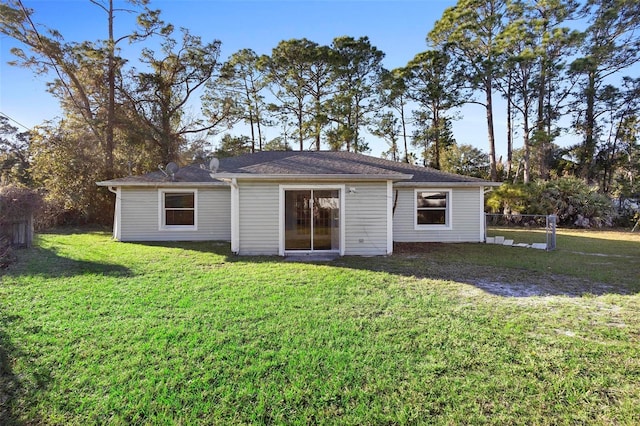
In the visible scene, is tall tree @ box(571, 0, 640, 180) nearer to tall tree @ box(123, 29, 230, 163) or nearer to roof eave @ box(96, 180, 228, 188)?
roof eave @ box(96, 180, 228, 188)

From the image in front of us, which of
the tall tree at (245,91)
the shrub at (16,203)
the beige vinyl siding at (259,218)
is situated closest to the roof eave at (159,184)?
the shrub at (16,203)

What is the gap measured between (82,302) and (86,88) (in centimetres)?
1896

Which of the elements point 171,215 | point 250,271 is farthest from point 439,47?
point 250,271

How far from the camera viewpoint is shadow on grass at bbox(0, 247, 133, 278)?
6441 millimetres

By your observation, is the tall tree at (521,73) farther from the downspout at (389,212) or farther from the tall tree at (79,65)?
the tall tree at (79,65)

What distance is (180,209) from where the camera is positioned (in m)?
11.8

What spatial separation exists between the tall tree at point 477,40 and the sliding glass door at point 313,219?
17596mm

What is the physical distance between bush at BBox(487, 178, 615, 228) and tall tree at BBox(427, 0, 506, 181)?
Answer: 4.13 metres

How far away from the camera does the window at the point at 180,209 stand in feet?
38.7

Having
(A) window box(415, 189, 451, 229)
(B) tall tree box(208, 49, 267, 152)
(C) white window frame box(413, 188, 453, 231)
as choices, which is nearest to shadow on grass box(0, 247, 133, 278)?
(C) white window frame box(413, 188, 453, 231)

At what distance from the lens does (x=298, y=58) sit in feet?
77.7

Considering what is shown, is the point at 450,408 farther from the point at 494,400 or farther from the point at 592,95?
the point at 592,95

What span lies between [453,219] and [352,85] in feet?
53.6

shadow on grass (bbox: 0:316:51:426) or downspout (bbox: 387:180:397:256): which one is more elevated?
downspout (bbox: 387:180:397:256)
